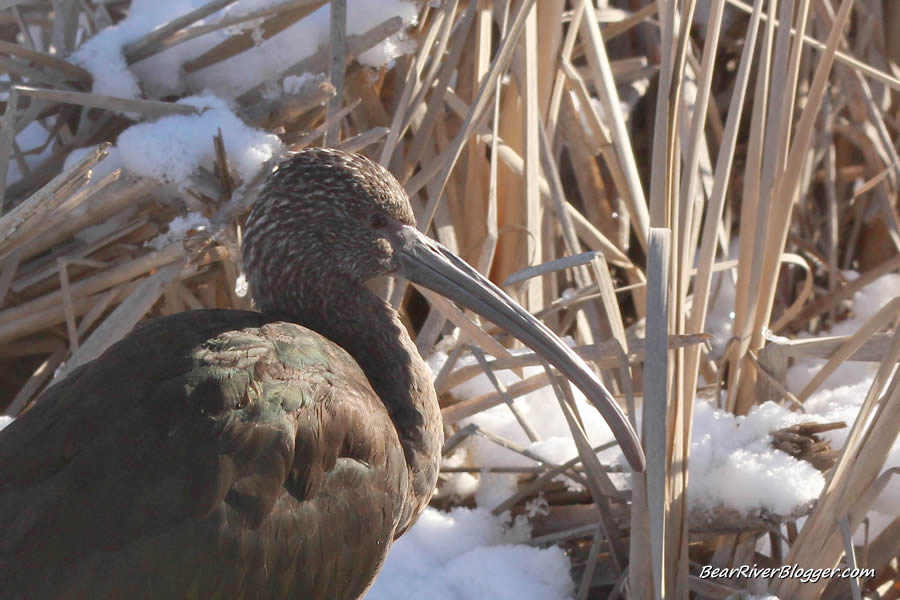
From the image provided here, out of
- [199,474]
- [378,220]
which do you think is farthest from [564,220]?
[199,474]

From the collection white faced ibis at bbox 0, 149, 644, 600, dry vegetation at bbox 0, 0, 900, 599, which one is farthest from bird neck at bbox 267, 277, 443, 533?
dry vegetation at bbox 0, 0, 900, 599

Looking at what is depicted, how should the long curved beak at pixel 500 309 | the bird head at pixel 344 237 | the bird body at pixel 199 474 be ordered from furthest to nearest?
the bird head at pixel 344 237 < the long curved beak at pixel 500 309 < the bird body at pixel 199 474

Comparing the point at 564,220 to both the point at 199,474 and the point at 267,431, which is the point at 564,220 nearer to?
the point at 267,431

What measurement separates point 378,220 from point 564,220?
0.85m

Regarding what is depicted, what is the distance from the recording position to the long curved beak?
2254mm

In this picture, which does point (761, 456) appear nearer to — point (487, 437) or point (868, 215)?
point (487, 437)

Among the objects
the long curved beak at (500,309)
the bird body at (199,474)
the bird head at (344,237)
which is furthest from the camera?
the bird head at (344,237)

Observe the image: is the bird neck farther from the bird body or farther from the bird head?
the bird body

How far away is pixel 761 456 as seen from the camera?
8.84ft

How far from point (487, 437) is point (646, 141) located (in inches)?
64.5

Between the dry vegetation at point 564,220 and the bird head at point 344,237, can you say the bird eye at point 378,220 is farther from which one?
the dry vegetation at point 564,220

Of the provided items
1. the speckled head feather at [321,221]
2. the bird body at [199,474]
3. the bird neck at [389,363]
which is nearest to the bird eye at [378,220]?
the speckled head feather at [321,221]

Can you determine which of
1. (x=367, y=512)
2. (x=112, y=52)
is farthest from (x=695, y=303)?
(x=112, y=52)

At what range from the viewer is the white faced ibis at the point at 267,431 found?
1969mm
